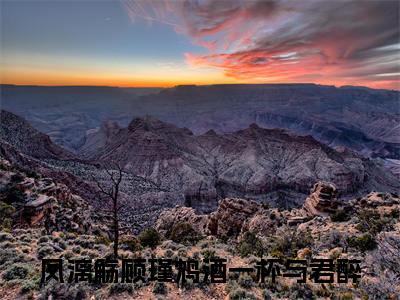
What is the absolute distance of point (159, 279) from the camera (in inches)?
464

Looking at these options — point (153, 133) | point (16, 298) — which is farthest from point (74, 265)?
point (153, 133)

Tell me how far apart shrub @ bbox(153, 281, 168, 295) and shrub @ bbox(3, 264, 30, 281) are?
550cm

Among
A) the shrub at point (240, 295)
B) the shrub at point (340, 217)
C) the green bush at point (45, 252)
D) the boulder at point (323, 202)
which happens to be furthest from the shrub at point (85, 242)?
the boulder at point (323, 202)

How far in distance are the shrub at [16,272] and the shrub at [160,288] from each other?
217 inches

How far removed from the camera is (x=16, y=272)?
38.6ft

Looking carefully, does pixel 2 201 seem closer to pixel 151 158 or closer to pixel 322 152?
pixel 151 158

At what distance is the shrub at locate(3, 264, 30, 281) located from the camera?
37.6ft

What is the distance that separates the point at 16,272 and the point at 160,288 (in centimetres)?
617

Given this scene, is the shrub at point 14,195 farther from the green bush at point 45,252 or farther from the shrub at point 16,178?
the green bush at point 45,252

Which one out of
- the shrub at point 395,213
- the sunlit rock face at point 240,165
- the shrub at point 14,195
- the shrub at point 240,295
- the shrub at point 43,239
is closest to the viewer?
the shrub at point 240,295

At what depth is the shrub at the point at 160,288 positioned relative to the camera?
11.2 meters

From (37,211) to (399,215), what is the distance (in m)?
30.9

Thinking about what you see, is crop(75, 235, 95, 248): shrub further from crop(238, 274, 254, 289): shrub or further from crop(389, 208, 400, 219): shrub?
crop(389, 208, 400, 219): shrub

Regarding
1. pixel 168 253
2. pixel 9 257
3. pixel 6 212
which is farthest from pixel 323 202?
pixel 6 212
